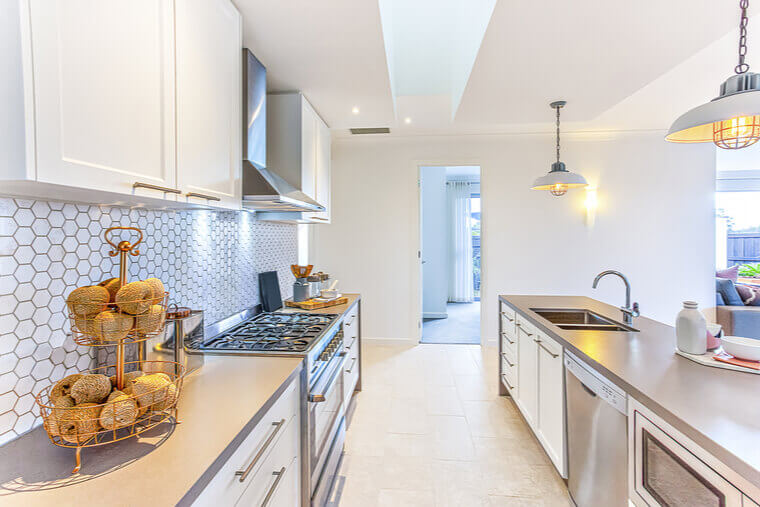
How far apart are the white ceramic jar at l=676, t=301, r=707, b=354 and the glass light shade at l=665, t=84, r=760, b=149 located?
27.0 inches

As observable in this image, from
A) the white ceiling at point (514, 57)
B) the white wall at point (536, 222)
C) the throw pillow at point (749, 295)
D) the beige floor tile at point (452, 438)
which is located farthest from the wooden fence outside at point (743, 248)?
the beige floor tile at point (452, 438)

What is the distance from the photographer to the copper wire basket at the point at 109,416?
2.57ft

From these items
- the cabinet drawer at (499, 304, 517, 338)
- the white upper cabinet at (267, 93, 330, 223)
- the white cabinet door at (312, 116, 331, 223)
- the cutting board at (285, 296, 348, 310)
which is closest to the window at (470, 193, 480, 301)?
the cabinet drawer at (499, 304, 517, 338)

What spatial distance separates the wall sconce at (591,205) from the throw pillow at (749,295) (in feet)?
6.55

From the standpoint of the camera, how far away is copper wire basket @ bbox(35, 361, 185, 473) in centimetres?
78

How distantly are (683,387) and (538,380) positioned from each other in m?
1.04

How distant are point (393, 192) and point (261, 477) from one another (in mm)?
3848

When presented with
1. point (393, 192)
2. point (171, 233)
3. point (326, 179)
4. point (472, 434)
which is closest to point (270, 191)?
point (171, 233)

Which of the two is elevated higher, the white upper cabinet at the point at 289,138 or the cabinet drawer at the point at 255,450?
the white upper cabinet at the point at 289,138

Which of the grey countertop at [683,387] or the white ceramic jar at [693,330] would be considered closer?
the grey countertop at [683,387]

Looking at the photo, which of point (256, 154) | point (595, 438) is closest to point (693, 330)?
point (595, 438)

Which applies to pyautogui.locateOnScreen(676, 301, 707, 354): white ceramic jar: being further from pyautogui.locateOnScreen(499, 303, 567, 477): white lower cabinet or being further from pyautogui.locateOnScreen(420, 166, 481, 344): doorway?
pyautogui.locateOnScreen(420, 166, 481, 344): doorway

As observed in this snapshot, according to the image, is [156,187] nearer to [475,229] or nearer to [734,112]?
[734,112]

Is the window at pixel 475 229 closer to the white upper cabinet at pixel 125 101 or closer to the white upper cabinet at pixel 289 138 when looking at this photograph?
the white upper cabinet at pixel 289 138
